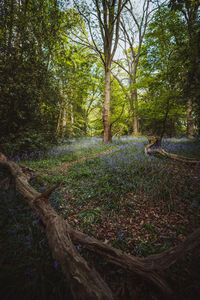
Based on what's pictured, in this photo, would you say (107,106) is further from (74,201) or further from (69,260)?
(69,260)

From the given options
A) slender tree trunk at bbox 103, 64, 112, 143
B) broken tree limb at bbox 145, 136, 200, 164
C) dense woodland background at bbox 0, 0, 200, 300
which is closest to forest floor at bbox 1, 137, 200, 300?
dense woodland background at bbox 0, 0, 200, 300

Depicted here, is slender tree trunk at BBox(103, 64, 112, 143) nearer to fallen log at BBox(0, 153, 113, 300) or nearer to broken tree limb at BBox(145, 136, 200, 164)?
broken tree limb at BBox(145, 136, 200, 164)

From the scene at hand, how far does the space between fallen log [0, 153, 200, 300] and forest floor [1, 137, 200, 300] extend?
20 centimetres

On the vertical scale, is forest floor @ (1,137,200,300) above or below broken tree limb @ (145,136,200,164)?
below

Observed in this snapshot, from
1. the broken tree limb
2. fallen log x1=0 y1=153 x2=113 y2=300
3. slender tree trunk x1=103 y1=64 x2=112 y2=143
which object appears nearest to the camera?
fallen log x1=0 y1=153 x2=113 y2=300

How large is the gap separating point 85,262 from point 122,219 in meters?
1.73

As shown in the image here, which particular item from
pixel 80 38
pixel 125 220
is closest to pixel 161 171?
pixel 125 220

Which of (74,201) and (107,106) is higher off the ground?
(107,106)

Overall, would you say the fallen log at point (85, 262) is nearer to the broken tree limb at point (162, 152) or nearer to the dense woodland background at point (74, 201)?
the dense woodland background at point (74, 201)

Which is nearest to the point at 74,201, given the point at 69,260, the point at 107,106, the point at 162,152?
the point at 69,260

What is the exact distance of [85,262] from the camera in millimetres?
1665

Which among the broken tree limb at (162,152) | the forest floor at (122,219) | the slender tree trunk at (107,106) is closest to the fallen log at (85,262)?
the forest floor at (122,219)

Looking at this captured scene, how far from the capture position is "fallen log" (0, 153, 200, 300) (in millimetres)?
1394

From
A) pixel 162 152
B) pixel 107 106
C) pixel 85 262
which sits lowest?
pixel 85 262
